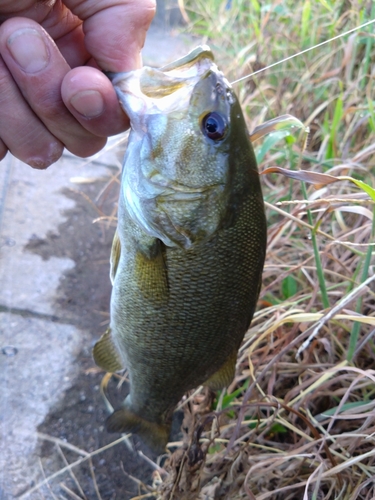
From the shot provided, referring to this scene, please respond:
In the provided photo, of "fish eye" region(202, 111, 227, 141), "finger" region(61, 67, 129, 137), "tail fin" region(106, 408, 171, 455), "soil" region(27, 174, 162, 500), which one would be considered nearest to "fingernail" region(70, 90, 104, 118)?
"finger" region(61, 67, 129, 137)

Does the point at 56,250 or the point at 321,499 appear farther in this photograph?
the point at 56,250

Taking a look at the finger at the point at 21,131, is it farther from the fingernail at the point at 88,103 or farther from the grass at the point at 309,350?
the grass at the point at 309,350

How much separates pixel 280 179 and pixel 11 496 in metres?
1.91

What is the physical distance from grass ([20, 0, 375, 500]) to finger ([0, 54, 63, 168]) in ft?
2.09

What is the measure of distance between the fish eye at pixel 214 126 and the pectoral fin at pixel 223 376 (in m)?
0.61

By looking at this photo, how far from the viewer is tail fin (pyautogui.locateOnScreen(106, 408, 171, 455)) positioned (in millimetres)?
1519

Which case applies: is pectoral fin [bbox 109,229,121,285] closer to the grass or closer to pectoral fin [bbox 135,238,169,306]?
pectoral fin [bbox 135,238,169,306]

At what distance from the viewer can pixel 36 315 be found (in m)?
2.35

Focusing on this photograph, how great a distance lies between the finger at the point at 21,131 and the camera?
125cm

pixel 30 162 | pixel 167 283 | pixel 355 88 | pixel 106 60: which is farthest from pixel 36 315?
pixel 355 88

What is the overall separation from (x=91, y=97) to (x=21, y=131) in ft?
0.88

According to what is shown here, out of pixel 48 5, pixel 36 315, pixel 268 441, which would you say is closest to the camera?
pixel 48 5

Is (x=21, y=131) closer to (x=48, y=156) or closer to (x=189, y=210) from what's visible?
(x=48, y=156)

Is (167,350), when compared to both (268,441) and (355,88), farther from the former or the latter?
(355,88)
